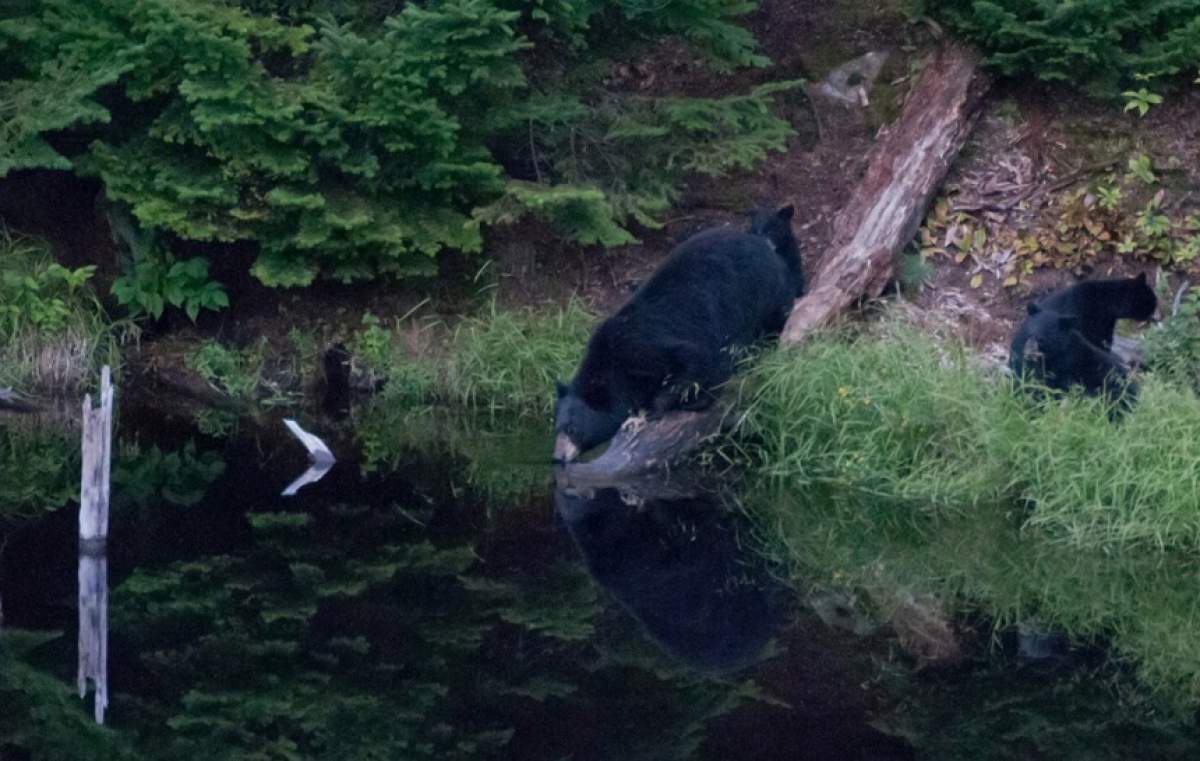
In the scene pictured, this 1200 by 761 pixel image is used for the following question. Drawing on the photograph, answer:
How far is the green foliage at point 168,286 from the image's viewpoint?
12.5 m

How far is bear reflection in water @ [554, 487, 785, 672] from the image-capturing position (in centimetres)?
655

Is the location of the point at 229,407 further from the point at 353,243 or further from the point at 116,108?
the point at 116,108

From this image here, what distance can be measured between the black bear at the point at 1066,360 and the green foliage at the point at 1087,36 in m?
3.71

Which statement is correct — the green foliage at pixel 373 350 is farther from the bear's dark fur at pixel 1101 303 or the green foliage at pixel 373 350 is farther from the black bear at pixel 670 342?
the bear's dark fur at pixel 1101 303

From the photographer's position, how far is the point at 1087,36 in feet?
38.9

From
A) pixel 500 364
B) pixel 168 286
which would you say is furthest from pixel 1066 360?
pixel 168 286

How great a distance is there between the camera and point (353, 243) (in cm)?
1173

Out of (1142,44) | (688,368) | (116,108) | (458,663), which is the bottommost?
(458,663)

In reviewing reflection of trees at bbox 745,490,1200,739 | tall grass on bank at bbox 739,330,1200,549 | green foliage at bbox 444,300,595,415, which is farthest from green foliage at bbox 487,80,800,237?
reflection of trees at bbox 745,490,1200,739

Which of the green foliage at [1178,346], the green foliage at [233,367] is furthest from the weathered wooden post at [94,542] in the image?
Answer: the green foliage at [1178,346]

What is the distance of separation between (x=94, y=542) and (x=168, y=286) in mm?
5426

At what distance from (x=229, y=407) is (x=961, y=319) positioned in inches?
232

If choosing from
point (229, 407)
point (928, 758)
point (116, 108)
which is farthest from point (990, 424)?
point (116, 108)

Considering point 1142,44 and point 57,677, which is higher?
point 1142,44
